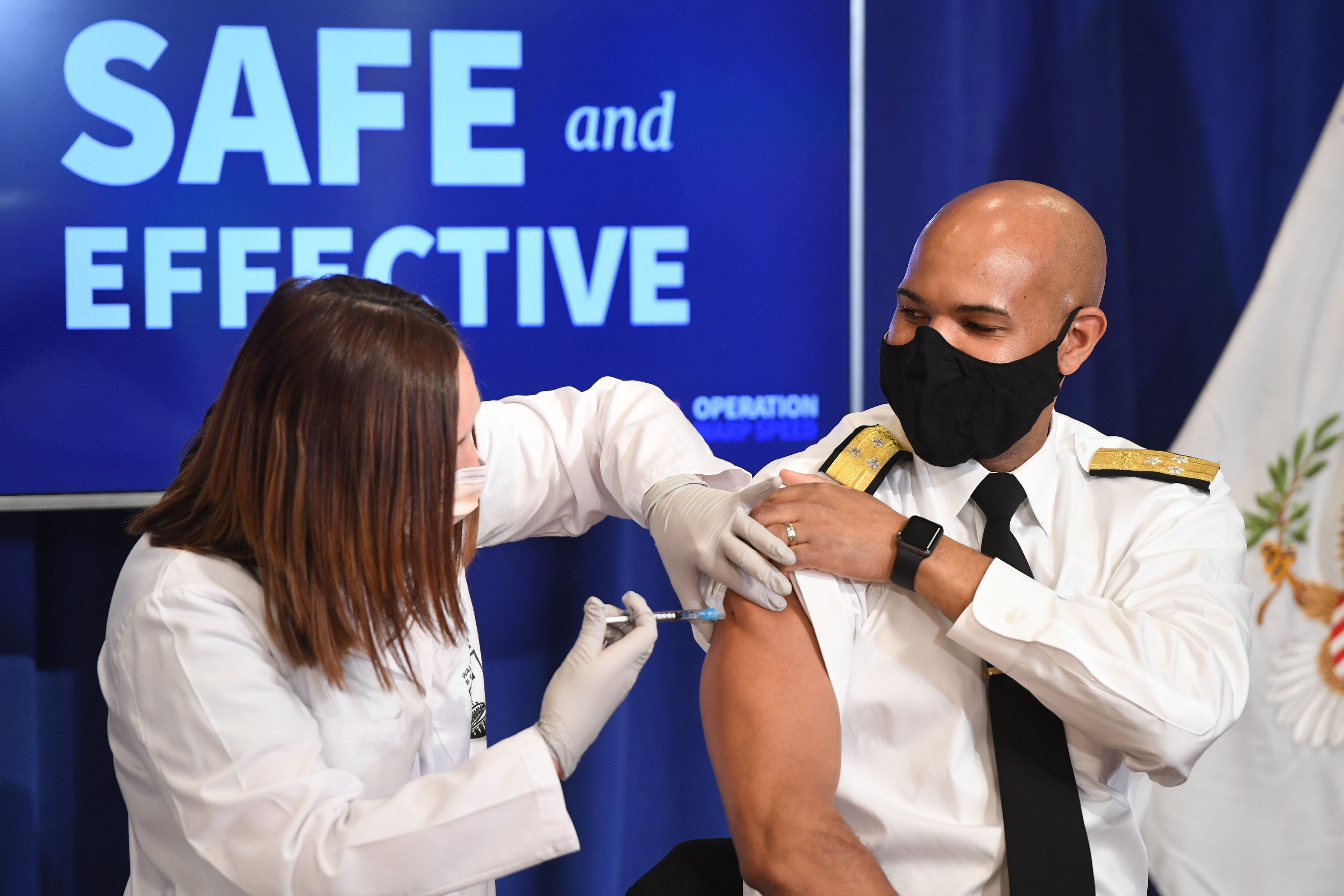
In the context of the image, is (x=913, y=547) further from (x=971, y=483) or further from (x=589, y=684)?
(x=589, y=684)

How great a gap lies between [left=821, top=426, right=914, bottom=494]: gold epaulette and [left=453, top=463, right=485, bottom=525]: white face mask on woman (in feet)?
1.87

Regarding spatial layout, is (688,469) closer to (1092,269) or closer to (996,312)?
(996,312)

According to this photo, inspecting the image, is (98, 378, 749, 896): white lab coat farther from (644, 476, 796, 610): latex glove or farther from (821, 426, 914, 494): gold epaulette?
(821, 426, 914, 494): gold epaulette

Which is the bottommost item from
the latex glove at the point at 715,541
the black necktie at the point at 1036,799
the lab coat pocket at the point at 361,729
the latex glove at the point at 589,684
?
the black necktie at the point at 1036,799

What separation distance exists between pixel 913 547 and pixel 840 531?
0.34ft

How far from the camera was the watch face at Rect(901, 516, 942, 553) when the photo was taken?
1.42m

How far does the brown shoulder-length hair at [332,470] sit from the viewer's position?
1.20 m

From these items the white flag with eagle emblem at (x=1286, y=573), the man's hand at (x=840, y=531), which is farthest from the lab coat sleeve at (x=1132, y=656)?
the white flag with eagle emblem at (x=1286, y=573)

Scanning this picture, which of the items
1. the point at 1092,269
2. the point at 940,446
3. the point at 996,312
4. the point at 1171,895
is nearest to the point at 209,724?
the point at 940,446

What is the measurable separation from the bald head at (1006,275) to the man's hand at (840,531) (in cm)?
28

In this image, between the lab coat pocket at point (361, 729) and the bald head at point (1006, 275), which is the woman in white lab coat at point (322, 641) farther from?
the bald head at point (1006, 275)

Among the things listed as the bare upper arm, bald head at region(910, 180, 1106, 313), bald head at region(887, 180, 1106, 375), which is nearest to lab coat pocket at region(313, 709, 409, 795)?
the bare upper arm

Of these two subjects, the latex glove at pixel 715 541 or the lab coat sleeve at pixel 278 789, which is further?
the latex glove at pixel 715 541

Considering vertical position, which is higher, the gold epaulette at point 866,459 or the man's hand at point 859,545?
the gold epaulette at point 866,459
